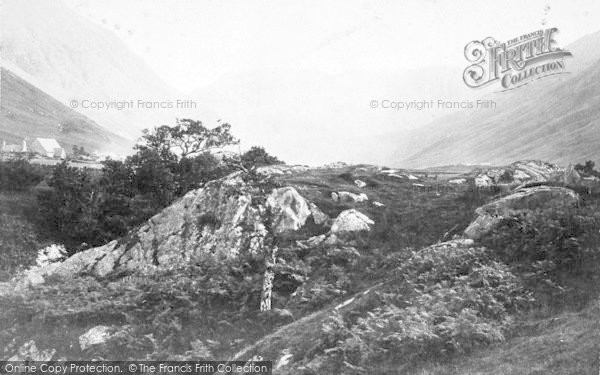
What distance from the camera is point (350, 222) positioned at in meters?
24.1

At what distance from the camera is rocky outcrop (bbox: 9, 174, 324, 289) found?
23859 mm

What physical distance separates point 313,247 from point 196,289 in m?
6.04

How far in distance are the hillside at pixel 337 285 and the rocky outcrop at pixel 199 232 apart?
0.27 ft

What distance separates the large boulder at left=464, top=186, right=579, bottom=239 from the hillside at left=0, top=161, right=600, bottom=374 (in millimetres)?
81

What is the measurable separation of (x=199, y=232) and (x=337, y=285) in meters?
9.61

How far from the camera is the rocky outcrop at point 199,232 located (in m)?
23.9

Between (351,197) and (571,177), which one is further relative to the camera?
(351,197)

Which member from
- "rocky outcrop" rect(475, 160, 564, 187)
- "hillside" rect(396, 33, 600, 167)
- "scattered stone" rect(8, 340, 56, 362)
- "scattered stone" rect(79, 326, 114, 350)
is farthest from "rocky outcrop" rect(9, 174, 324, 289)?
"hillside" rect(396, 33, 600, 167)

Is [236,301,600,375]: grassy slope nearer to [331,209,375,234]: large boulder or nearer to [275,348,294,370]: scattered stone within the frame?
[275,348,294,370]: scattered stone

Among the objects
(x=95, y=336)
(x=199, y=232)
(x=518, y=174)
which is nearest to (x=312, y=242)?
(x=199, y=232)

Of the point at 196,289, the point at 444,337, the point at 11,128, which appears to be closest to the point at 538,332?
the point at 444,337

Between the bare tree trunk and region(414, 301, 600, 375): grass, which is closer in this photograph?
region(414, 301, 600, 375): grass
